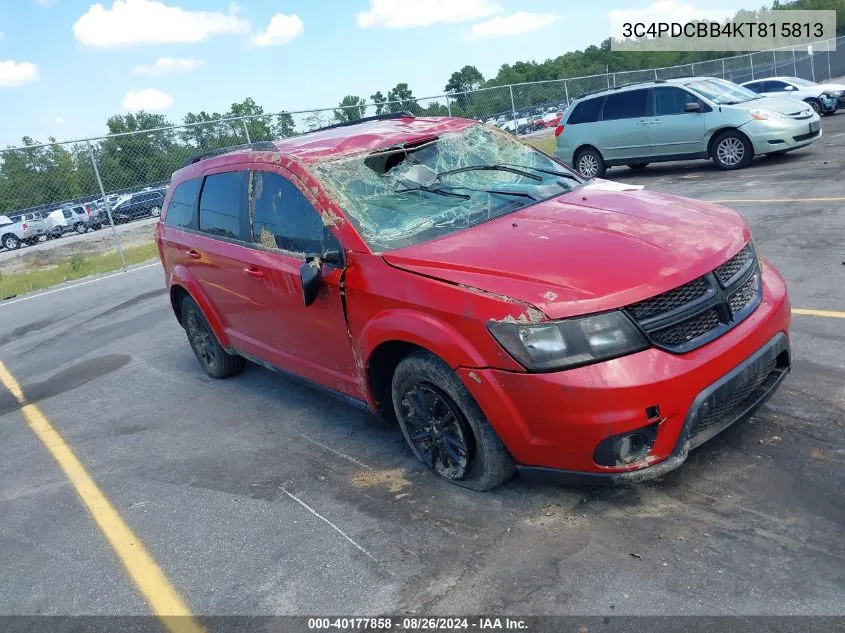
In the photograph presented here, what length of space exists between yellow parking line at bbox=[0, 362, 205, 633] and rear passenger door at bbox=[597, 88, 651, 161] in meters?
11.7

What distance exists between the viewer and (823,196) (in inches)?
364

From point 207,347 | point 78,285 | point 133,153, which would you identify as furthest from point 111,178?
point 207,347

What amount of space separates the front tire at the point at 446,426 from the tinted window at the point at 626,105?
1176 centimetres

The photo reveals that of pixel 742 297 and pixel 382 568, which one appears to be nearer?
pixel 382 568

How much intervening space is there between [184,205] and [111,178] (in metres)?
→ 10.8

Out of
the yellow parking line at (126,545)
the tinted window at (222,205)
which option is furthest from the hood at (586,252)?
the yellow parking line at (126,545)

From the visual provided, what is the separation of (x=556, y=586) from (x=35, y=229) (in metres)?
22.9

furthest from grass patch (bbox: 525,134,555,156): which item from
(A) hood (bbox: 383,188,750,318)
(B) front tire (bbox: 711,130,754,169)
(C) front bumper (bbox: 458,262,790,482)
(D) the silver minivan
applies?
(C) front bumper (bbox: 458,262,790,482)

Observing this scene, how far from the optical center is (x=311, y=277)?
3924 millimetres

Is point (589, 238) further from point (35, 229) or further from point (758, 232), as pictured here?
point (35, 229)

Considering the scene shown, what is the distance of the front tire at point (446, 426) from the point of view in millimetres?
3379

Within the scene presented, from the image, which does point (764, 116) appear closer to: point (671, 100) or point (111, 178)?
point (671, 100)

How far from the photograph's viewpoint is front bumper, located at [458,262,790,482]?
296 centimetres

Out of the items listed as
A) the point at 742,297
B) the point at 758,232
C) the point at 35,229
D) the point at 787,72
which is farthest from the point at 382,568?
the point at 787,72
